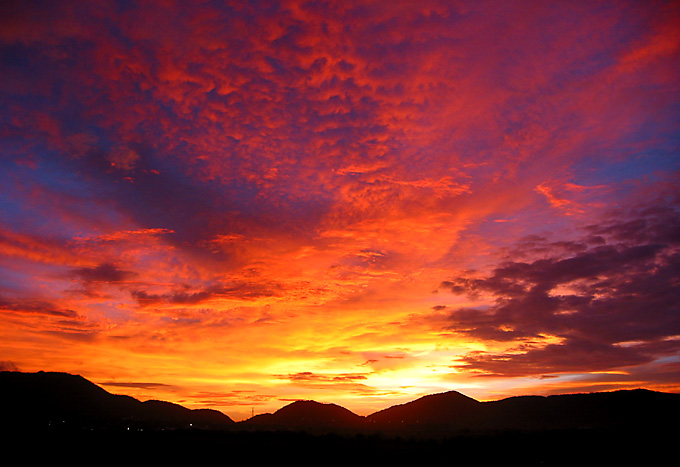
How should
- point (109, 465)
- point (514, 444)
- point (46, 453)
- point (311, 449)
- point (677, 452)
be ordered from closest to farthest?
point (109, 465) → point (46, 453) → point (677, 452) → point (311, 449) → point (514, 444)

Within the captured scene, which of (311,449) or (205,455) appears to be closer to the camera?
(205,455)

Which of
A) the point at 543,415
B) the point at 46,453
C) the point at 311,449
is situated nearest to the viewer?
the point at 46,453

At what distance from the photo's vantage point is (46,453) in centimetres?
6962

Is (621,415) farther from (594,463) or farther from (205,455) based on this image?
(205,455)

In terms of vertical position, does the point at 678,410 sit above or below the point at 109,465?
above

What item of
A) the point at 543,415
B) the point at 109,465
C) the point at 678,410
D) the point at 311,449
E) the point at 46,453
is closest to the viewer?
the point at 109,465

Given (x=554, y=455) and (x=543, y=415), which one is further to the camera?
(x=543, y=415)

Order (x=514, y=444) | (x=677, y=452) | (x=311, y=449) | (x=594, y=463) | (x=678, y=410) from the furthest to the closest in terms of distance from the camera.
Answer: (x=678, y=410) → (x=514, y=444) → (x=311, y=449) → (x=677, y=452) → (x=594, y=463)

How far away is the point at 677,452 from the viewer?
74688 mm

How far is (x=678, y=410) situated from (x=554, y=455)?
133m

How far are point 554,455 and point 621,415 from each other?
132032mm

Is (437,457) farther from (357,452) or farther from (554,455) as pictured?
(554,455)

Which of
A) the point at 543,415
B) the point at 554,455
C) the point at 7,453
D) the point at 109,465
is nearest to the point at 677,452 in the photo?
the point at 554,455

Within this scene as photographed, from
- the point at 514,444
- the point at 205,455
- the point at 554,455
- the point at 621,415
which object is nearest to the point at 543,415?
the point at 621,415
